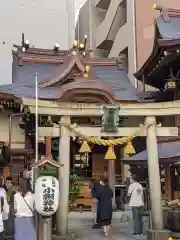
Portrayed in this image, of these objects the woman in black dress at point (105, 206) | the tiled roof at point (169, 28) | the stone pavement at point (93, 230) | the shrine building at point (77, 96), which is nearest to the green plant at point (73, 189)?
the stone pavement at point (93, 230)

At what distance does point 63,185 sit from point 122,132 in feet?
7.50

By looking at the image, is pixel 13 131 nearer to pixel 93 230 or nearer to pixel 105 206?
pixel 93 230

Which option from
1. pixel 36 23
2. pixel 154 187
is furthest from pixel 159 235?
pixel 36 23

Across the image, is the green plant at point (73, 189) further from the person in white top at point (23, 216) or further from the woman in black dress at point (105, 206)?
the person in white top at point (23, 216)

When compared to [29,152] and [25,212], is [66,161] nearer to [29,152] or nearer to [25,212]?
[25,212]

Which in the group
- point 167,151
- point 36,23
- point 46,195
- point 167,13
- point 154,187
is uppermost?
point 36,23

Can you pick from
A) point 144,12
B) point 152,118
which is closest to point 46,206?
point 152,118

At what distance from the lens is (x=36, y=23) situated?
83.0 ft

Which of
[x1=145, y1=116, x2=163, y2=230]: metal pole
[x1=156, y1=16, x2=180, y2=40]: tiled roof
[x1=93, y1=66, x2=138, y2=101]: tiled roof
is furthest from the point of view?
[x1=93, y1=66, x2=138, y2=101]: tiled roof

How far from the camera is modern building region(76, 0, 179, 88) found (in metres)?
22.6

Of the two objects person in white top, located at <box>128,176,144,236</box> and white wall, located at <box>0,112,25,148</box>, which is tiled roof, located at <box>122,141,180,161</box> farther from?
white wall, located at <box>0,112,25,148</box>

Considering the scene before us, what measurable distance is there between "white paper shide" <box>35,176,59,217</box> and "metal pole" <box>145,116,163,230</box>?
3217 millimetres

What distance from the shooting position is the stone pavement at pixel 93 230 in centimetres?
1125

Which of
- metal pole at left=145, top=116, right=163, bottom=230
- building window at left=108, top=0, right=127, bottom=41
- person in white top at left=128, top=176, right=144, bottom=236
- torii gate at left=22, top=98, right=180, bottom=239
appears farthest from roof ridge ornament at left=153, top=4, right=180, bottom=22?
building window at left=108, top=0, right=127, bottom=41
